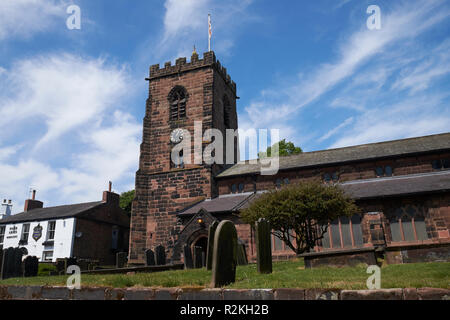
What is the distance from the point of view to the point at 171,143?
99.0ft

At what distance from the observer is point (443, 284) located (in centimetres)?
628

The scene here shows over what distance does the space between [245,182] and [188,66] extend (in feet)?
39.7

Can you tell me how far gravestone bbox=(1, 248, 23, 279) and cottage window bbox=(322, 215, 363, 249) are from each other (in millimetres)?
15794

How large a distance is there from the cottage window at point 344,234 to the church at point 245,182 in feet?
0.19

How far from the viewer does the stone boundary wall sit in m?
5.66

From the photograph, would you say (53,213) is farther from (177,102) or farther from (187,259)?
(187,259)

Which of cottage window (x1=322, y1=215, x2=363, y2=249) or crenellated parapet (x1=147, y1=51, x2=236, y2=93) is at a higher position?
crenellated parapet (x1=147, y1=51, x2=236, y2=93)

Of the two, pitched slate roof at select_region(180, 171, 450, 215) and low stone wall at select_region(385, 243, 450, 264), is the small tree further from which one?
low stone wall at select_region(385, 243, 450, 264)

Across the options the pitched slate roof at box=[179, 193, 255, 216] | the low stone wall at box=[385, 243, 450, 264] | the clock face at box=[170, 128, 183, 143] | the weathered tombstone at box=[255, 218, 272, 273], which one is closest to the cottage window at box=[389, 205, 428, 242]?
the low stone wall at box=[385, 243, 450, 264]

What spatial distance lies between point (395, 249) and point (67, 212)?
105 ft

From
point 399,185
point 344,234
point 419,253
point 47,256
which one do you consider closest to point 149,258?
point 344,234
